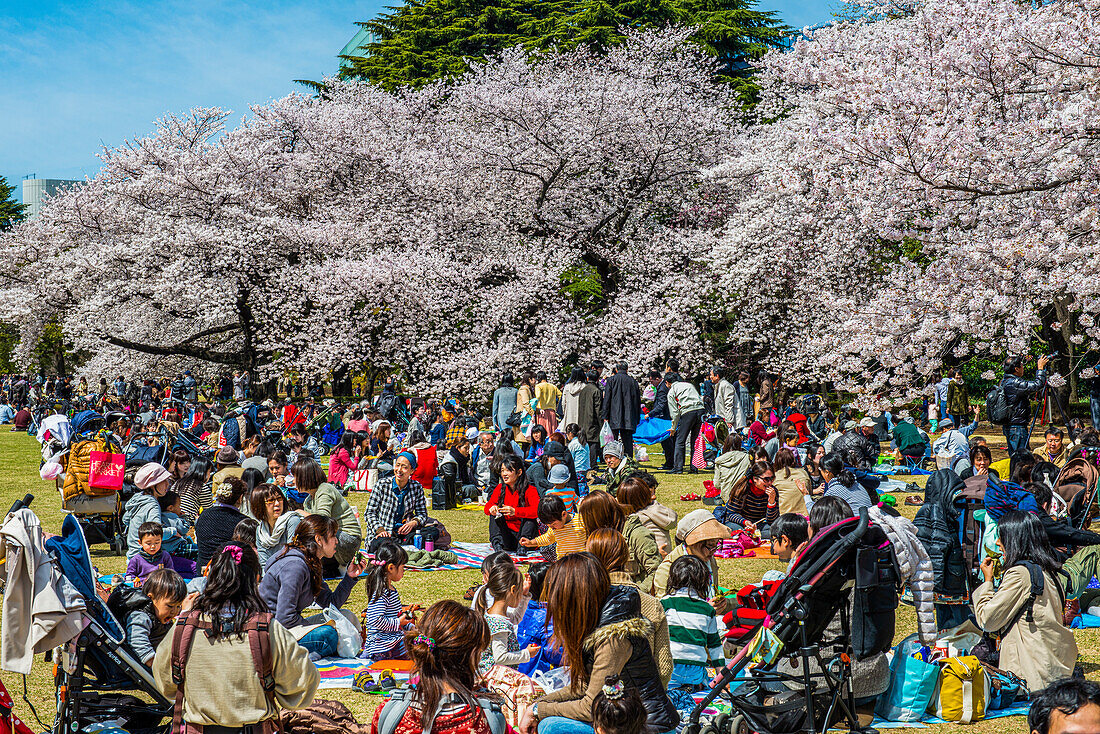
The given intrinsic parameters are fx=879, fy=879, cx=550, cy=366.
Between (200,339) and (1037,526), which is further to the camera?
(200,339)

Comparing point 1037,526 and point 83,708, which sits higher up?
point 1037,526

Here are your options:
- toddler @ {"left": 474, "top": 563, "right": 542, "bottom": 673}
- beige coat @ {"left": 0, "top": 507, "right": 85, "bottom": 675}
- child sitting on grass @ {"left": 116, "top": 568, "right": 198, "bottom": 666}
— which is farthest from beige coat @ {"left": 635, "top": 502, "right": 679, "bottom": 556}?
beige coat @ {"left": 0, "top": 507, "right": 85, "bottom": 675}

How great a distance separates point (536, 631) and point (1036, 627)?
3068 millimetres

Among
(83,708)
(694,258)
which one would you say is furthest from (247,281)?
(83,708)

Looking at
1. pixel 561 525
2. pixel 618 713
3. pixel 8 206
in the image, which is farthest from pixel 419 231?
pixel 8 206

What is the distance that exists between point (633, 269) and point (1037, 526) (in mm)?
17577

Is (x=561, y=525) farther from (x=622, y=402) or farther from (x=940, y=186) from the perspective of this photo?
(x=622, y=402)

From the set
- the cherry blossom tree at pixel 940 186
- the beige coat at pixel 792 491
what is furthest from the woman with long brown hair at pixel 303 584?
the cherry blossom tree at pixel 940 186

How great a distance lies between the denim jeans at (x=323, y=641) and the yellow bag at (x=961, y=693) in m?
4.05

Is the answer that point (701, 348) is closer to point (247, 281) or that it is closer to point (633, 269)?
point (633, 269)

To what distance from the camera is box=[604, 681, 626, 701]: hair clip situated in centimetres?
397

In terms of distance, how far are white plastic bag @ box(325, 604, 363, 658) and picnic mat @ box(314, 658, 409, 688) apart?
0.06 meters

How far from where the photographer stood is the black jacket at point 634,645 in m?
4.11

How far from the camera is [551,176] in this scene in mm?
22406
